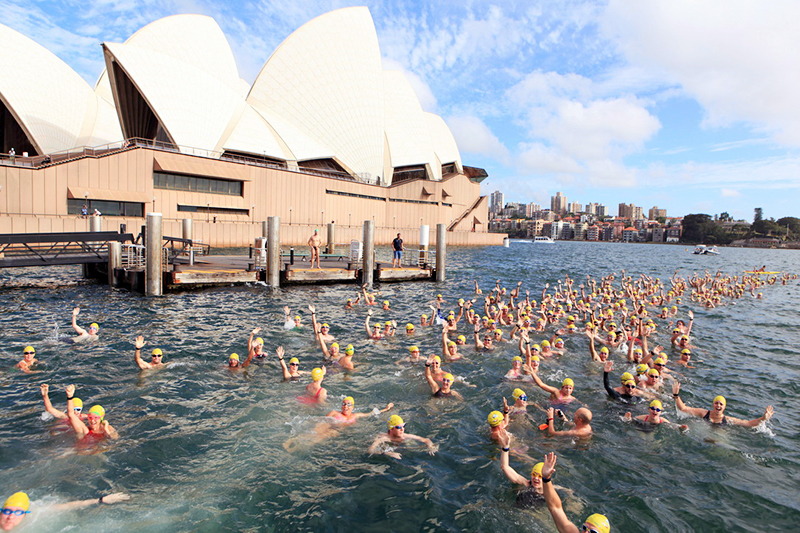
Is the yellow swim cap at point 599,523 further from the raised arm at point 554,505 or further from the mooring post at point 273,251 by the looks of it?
the mooring post at point 273,251

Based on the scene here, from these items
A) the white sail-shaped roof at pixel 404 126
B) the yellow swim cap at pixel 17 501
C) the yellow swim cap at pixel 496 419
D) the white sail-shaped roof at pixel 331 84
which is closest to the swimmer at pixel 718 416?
the yellow swim cap at pixel 496 419

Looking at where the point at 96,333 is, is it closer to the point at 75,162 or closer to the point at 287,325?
the point at 287,325

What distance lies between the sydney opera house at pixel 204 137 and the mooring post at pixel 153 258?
17.2 metres

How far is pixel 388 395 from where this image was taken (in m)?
9.38

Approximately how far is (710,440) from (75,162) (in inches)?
1526

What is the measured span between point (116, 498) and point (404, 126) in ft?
221

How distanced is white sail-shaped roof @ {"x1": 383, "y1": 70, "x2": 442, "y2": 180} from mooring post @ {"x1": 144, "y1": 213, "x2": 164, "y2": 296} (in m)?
50.2

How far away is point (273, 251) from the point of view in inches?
817

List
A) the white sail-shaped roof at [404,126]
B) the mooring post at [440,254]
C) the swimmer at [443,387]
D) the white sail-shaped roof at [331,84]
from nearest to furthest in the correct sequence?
the swimmer at [443,387] → the mooring post at [440,254] → the white sail-shaped roof at [331,84] → the white sail-shaped roof at [404,126]

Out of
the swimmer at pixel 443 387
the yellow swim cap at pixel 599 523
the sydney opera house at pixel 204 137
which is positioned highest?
the sydney opera house at pixel 204 137

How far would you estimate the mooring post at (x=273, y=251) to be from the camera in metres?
20.3

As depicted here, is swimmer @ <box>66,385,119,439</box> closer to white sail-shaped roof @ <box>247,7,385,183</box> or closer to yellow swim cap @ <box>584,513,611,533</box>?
yellow swim cap @ <box>584,513,611,533</box>

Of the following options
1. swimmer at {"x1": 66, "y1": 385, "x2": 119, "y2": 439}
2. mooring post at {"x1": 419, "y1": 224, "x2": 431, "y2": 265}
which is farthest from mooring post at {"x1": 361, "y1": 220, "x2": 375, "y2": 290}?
swimmer at {"x1": 66, "y1": 385, "x2": 119, "y2": 439}

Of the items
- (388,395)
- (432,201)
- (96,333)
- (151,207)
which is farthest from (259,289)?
(432,201)
